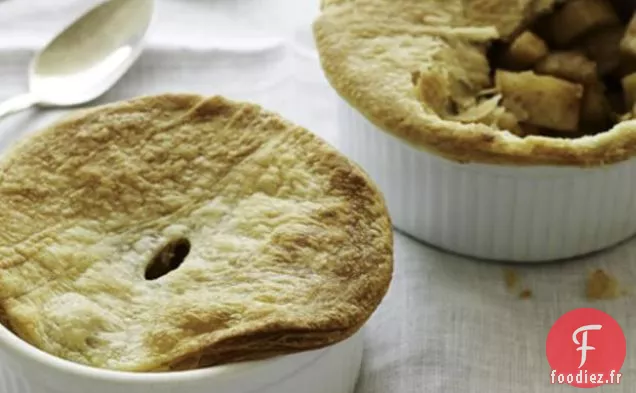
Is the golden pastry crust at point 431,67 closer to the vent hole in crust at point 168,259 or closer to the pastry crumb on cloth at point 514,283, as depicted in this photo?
the pastry crumb on cloth at point 514,283

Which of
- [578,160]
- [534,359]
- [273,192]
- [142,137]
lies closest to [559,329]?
[534,359]

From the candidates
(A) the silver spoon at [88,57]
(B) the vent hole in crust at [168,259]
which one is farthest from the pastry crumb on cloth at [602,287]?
(A) the silver spoon at [88,57]

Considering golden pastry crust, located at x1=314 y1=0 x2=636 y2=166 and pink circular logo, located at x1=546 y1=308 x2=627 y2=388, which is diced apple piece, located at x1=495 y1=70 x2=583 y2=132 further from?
pink circular logo, located at x1=546 y1=308 x2=627 y2=388

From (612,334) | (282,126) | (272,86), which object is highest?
(282,126)

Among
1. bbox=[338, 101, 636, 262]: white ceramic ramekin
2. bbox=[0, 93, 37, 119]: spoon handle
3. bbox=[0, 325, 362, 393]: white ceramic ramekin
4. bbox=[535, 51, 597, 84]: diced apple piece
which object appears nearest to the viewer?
bbox=[0, 325, 362, 393]: white ceramic ramekin

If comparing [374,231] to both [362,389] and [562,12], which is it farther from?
[562,12]

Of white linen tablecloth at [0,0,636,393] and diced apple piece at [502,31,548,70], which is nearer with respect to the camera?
white linen tablecloth at [0,0,636,393]

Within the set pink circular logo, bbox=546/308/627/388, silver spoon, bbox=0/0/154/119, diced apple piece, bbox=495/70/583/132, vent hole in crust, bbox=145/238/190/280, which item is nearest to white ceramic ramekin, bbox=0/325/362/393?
Result: vent hole in crust, bbox=145/238/190/280

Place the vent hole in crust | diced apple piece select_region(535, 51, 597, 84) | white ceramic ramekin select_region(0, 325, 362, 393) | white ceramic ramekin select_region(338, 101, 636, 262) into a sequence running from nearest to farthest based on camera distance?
white ceramic ramekin select_region(0, 325, 362, 393), the vent hole in crust, white ceramic ramekin select_region(338, 101, 636, 262), diced apple piece select_region(535, 51, 597, 84)
